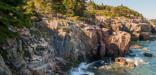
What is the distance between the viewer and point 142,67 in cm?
6194

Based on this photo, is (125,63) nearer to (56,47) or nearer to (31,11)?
(56,47)

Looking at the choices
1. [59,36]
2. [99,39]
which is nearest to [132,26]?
[99,39]

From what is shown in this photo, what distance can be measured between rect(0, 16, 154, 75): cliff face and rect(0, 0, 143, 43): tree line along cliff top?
223 centimetres

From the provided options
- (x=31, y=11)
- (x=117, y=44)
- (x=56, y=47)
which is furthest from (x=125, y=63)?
(x=31, y=11)

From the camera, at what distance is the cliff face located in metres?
33.4

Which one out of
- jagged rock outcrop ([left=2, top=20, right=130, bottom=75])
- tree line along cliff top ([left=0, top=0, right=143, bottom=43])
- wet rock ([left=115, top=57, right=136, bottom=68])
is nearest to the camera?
tree line along cliff top ([left=0, top=0, right=143, bottom=43])

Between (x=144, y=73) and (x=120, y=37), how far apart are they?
17313 mm

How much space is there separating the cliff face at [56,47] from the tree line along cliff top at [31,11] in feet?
7.33

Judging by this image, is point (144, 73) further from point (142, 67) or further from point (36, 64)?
point (36, 64)

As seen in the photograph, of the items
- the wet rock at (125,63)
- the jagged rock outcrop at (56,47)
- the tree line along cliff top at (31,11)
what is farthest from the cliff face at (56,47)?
the wet rock at (125,63)

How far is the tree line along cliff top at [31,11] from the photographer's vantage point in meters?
26.8

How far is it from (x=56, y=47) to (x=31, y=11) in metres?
7.55

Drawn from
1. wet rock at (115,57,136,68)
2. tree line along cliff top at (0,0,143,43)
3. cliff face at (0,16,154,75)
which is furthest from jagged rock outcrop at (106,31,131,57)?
tree line along cliff top at (0,0,143,43)

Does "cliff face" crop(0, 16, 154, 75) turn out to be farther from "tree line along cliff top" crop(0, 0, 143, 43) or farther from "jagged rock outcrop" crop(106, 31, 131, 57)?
"tree line along cliff top" crop(0, 0, 143, 43)
